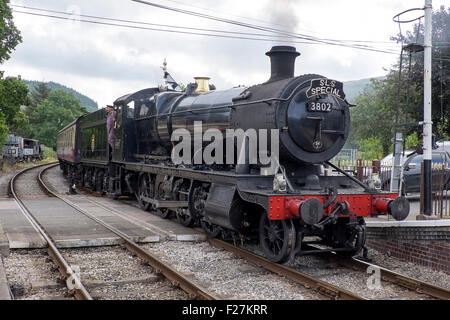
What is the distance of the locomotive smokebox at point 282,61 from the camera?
7.00m

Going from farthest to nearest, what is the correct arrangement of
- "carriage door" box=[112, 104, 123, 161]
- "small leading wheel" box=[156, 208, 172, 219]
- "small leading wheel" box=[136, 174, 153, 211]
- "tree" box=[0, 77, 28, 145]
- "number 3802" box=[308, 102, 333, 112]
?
1. "tree" box=[0, 77, 28, 145]
2. "carriage door" box=[112, 104, 123, 161]
3. "small leading wheel" box=[136, 174, 153, 211]
4. "small leading wheel" box=[156, 208, 172, 219]
5. "number 3802" box=[308, 102, 333, 112]

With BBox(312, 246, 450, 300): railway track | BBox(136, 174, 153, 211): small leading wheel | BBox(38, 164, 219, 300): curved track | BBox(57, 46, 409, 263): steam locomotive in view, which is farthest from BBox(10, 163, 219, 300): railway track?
BBox(136, 174, 153, 211): small leading wheel

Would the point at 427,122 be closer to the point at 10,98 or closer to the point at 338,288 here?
the point at 338,288

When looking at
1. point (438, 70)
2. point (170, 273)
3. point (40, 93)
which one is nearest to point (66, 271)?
point (170, 273)

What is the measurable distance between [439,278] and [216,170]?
13.0 feet

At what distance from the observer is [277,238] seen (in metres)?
6.33

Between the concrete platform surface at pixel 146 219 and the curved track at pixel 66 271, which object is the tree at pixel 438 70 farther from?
the curved track at pixel 66 271

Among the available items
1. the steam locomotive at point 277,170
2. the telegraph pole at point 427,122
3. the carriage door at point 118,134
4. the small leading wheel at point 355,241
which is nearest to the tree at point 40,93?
the carriage door at point 118,134

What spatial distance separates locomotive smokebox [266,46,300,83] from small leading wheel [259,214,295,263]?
2309mm

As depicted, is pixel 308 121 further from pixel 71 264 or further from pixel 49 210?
pixel 49 210

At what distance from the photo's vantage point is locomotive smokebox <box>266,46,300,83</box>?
700cm

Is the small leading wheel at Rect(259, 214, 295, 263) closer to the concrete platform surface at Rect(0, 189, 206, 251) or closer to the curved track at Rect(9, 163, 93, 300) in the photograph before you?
the concrete platform surface at Rect(0, 189, 206, 251)
